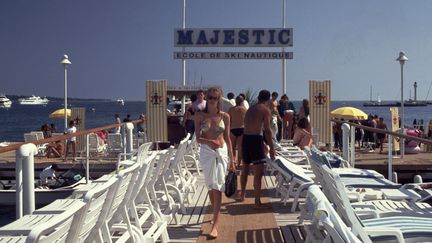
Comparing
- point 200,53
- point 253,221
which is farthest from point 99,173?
point 253,221

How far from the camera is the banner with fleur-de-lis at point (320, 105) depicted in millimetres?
14211

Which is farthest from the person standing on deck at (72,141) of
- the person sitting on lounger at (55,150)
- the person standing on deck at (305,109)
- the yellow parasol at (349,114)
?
the yellow parasol at (349,114)

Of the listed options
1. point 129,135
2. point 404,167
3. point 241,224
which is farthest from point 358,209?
point 404,167

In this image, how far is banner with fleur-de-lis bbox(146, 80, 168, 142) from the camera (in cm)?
1424

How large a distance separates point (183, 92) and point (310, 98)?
156 inches

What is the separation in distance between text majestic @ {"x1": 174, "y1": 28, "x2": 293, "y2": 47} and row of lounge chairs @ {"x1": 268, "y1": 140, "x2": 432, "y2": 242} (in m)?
10.7

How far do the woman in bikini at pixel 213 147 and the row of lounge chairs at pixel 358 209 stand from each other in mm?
902

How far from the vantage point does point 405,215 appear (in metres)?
3.98

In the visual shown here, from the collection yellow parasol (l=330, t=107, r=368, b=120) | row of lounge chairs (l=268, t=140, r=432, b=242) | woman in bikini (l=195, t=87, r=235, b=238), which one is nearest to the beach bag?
woman in bikini (l=195, t=87, r=235, b=238)

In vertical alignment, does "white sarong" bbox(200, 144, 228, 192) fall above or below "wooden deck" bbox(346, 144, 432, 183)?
above

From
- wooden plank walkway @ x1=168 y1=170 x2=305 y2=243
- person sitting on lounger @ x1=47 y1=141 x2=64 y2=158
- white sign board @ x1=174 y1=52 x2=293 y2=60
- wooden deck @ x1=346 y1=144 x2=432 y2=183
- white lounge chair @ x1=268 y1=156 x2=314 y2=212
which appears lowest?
wooden deck @ x1=346 y1=144 x2=432 y2=183

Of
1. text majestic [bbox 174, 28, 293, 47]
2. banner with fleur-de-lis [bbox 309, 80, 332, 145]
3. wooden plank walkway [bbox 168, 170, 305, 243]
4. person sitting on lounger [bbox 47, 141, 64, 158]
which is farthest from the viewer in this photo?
text majestic [bbox 174, 28, 293, 47]

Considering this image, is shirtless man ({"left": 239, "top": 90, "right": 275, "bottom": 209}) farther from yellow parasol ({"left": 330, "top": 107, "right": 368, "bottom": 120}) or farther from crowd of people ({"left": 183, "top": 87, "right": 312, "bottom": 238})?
yellow parasol ({"left": 330, "top": 107, "right": 368, "bottom": 120})

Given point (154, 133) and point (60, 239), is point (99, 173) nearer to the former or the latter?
point (154, 133)
